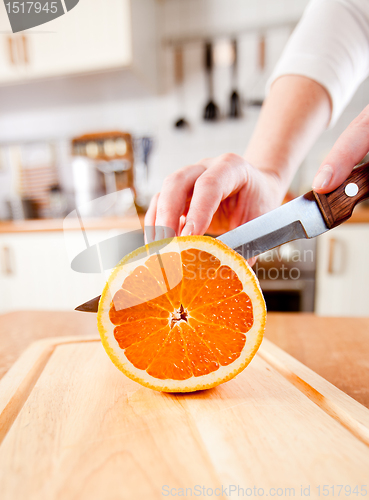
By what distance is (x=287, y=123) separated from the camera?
2.75 ft

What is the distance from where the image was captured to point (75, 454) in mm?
432

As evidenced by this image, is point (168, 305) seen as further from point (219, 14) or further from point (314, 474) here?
point (219, 14)

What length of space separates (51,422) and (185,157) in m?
2.11

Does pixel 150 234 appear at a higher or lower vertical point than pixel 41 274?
higher

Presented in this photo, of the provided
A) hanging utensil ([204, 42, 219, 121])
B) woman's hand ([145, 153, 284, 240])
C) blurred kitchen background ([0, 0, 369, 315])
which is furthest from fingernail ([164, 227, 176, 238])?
hanging utensil ([204, 42, 219, 121])

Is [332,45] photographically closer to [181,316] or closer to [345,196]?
[345,196]

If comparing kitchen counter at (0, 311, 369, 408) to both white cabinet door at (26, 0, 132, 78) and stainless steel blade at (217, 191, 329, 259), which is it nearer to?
stainless steel blade at (217, 191, 329, 259)

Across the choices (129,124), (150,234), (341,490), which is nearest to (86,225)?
(129,124)

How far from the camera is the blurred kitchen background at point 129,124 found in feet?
5.90

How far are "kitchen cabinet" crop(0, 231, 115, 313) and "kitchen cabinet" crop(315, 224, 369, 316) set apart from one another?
1.20 metres

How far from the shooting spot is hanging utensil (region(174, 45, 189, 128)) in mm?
2344

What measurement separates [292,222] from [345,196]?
98mm

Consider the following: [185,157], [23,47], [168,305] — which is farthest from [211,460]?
[23,47]

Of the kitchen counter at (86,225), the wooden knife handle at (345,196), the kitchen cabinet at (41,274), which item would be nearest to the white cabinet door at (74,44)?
the kitchen counter at (86,225)
